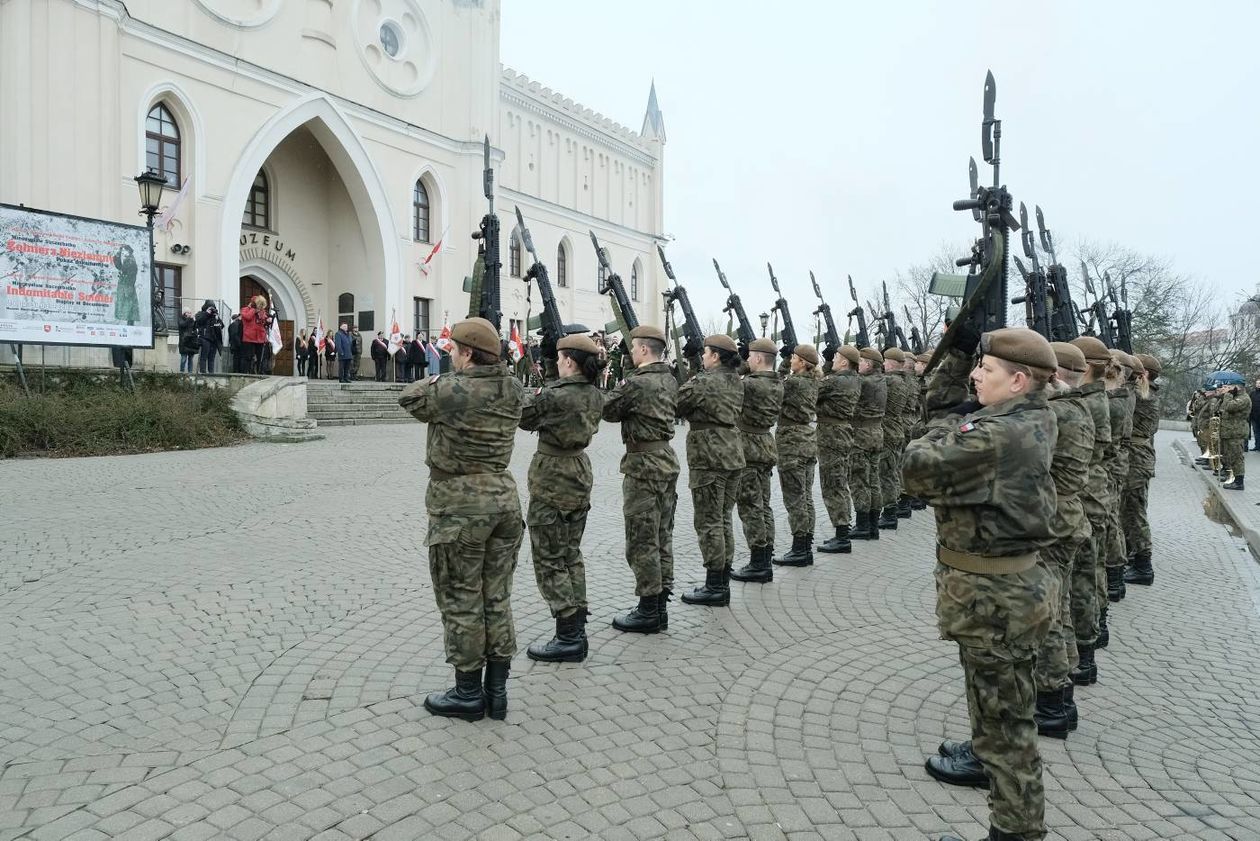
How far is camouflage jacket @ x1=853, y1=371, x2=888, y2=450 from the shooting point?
9.16 m

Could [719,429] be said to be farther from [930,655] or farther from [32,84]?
[32,84]

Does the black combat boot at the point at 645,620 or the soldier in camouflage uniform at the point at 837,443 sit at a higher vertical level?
the soldier in camouflage uniform at the point at 837,443

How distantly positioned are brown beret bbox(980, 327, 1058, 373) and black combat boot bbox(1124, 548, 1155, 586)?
5233mm

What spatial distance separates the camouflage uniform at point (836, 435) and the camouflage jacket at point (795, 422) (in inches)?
17.0

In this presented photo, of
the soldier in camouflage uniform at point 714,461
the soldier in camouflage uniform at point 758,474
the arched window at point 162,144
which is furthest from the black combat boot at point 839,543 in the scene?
the arched window at point 162,144

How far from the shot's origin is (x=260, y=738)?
3779 mm

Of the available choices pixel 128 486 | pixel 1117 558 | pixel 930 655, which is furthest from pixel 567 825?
pixel 128 486

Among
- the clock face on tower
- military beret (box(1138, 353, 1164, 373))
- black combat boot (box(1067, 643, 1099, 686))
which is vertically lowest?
black combat boot (box(1067, 643, 1099, 686))

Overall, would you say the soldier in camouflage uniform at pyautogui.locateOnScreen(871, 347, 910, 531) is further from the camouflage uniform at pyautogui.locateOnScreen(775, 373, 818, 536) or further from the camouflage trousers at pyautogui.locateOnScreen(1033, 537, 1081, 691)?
the camouflage trousers at pyautogui.locateOnScreen(1033, 537, 1081, 691)

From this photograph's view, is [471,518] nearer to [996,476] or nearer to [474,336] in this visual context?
[474,336]

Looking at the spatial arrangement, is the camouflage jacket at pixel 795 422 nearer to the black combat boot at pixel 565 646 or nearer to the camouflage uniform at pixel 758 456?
the camouflage uniform at pixel 758 456

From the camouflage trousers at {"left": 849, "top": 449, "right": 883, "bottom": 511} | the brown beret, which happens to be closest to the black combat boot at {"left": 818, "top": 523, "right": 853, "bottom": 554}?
the camouflage trousers at {"left": 849, "top": 449, "right": 883, "bottom": 511}

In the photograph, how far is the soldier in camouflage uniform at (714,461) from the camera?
618cm

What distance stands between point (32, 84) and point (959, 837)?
76.0ft
